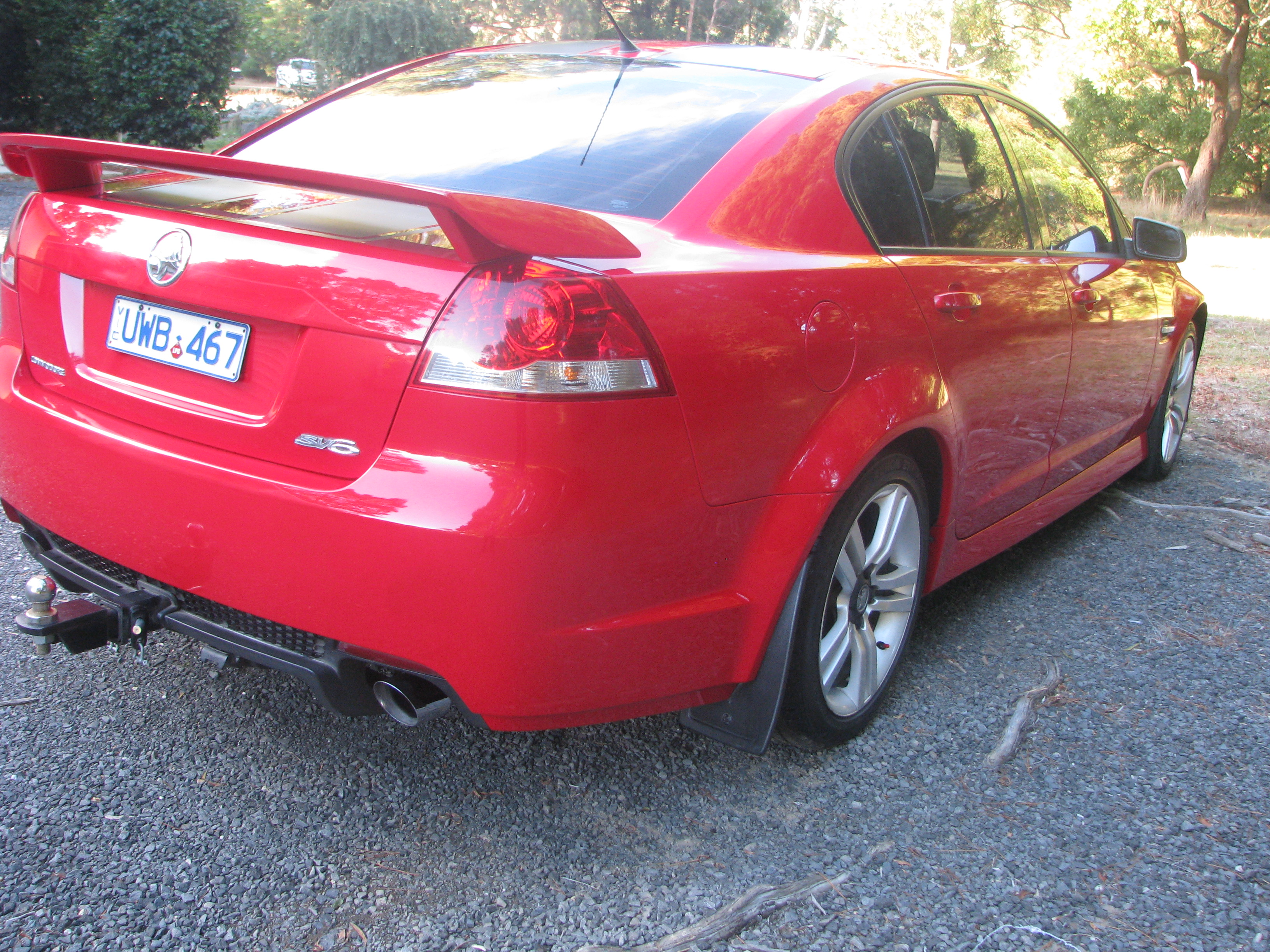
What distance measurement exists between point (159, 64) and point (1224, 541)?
58.4 feet

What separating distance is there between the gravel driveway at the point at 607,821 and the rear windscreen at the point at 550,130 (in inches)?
48.7

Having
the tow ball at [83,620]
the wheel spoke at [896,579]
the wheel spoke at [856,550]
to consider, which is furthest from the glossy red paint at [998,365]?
the tow ball at [83,620]

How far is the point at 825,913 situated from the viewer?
73.8 inches

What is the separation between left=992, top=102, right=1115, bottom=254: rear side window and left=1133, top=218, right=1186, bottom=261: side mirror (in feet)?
0.27

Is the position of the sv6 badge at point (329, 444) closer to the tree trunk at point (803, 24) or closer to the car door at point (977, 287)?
the car door at point (977, 287)

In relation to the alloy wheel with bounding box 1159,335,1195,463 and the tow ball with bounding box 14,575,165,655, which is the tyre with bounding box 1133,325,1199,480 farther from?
the tow ball with bounding box 14,575,165,655

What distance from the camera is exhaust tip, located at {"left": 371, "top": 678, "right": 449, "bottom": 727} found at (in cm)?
181

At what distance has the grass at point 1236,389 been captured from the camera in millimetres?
5648

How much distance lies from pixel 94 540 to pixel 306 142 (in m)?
1.13

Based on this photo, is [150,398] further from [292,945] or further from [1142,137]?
[1142,137]

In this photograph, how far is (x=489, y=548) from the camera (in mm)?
1601

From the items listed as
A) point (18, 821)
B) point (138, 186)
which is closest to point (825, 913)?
point (18, 821)

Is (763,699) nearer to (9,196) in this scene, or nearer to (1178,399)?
(1178,399)

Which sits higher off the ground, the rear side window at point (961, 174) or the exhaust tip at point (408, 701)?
the rear side window at point (961, 174)
